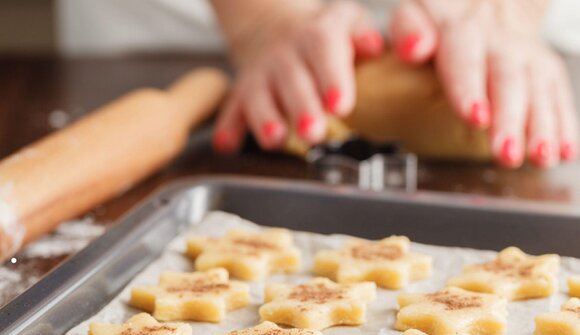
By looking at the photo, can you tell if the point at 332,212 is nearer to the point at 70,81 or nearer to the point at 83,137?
the point at 83,137

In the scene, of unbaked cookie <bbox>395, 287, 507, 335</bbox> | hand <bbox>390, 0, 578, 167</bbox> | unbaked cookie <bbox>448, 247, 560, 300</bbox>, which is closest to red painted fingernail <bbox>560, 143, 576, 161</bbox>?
hand <bbox>390, 0, 578, 167</bbox>

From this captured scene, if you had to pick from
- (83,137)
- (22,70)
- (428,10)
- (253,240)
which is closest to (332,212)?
(253,240)

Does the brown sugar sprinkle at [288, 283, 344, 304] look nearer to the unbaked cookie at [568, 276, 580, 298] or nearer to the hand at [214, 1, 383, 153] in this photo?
the unbaked cookie at [568, 276, 580, 298]

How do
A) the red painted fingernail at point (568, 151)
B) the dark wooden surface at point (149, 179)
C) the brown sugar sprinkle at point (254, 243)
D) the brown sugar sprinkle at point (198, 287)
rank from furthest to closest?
1. the red painted fingernail at point (568, 151)
2. the dark wooden surface at point (149, 179)
3. the brown sugar sprinkle at point (254, 243)
4. the brown sugar sprinkle at point (198, 287)

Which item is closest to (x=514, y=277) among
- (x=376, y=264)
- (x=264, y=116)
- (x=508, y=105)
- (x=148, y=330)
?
(x=376, y=264)

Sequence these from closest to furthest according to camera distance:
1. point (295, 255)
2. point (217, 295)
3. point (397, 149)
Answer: point (217, 295)
point (295, 255)
point (397, 149)

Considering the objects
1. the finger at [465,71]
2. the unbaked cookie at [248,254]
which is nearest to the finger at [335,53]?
the finger at [465,71]

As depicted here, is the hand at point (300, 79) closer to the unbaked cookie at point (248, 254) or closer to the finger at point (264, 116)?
the finger at point (264, 116)
